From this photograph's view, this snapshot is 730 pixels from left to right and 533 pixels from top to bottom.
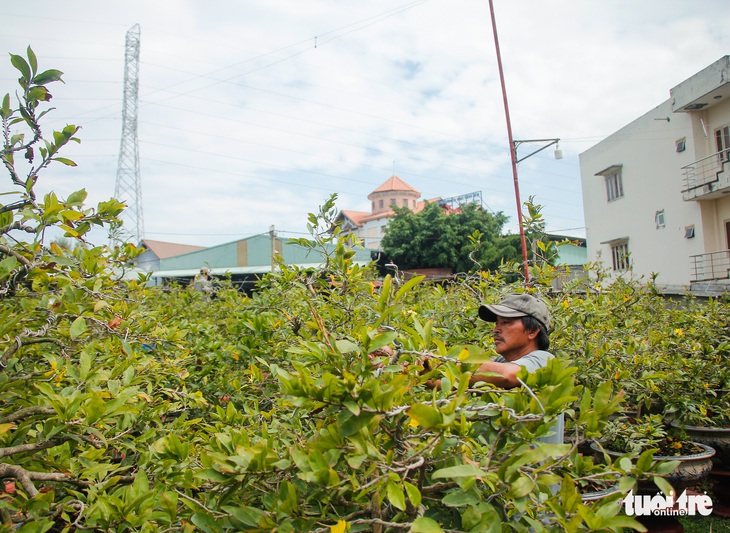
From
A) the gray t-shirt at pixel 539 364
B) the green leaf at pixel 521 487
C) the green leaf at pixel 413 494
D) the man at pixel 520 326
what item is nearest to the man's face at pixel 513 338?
the man at pixel 520 326

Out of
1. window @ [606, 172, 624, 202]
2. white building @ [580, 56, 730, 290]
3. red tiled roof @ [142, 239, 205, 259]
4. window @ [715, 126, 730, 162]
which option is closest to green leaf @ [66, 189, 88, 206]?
white building @ [580, 56, 730, 290]

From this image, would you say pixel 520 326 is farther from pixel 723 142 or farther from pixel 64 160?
pixel 723 142

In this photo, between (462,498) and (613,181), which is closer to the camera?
(462,498)

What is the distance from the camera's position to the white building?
14281 millimetres

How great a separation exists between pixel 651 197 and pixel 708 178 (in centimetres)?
254

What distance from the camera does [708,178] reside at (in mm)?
14422

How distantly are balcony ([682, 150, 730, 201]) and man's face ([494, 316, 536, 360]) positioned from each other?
14073 millimetres

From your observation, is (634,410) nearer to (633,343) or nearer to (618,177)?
(633,343)

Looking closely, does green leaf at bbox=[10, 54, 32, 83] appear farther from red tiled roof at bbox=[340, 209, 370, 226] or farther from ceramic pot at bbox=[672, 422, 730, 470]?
red tiled roof at bbox=[340, 209, 370, 226]

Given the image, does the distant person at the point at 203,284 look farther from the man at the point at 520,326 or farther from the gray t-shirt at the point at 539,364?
the gray t-shirt at the point at 539,364

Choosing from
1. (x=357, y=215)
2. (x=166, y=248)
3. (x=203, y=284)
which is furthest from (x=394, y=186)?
(x=203, y=284)

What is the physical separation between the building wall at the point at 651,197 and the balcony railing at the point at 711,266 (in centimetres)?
29

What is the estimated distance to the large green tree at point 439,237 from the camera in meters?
25.2

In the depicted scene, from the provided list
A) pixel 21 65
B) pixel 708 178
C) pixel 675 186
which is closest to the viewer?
pixel 21 65
